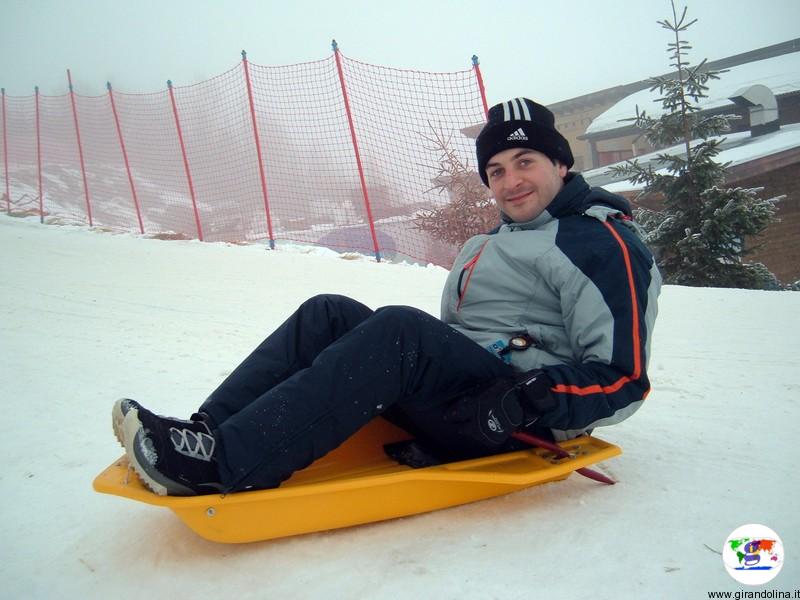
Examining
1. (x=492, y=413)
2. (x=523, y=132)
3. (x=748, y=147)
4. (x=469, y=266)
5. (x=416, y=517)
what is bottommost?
(x=416, y=517)

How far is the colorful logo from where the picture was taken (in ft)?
3.77

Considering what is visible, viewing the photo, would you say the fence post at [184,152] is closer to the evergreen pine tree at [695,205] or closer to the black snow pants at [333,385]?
the evergreen pine tree at [695,205]

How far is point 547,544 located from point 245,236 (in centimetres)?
712

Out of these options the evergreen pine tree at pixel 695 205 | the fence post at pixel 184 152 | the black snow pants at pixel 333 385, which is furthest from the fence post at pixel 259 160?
the black snow pants at pixel 333 385

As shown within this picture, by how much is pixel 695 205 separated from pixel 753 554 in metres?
6.82

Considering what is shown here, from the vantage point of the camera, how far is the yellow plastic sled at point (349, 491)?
1.25 metres

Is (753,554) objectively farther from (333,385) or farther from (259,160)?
(259,160)

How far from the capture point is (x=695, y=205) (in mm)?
7164

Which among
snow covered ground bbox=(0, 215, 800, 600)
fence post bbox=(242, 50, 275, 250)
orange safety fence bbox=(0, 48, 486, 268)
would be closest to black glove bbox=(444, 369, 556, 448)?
snow covered ground bbox=(0, 215, 800, 600)

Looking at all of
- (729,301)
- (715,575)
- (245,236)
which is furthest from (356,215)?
(715,575)

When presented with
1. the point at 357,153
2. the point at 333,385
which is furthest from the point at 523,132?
the point at 357,153

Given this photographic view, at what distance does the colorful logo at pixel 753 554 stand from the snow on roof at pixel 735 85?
450 inches

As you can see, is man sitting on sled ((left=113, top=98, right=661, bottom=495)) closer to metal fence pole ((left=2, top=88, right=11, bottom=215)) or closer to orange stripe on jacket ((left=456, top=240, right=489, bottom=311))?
orange stripe on jacket ((left=456, top=240, right=489, bottom=311))

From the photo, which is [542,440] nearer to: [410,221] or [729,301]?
[729,301]
